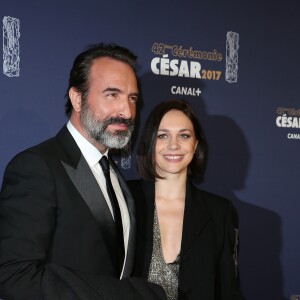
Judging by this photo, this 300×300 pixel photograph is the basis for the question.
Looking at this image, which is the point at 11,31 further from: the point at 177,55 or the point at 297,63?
the point at 297,63

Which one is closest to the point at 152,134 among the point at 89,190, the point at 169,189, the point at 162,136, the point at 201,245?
the point at 162,136

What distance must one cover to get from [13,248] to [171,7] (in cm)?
155

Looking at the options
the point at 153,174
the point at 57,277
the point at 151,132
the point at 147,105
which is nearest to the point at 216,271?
the point at 153,174

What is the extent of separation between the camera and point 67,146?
1545 mm

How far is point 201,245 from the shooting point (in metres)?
2.02

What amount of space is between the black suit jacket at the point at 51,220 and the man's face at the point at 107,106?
9 centimetres

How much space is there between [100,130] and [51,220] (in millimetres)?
377

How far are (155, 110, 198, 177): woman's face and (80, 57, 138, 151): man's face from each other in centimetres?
49

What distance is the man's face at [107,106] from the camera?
158 cm

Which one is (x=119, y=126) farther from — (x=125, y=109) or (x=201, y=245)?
(x=201, y=245)

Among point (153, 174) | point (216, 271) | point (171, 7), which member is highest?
point (171, 7)

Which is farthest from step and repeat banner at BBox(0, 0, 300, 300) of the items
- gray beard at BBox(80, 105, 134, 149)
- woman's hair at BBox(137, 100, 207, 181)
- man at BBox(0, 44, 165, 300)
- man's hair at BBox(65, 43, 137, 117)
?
gray beard at BBox(80, 105, 134, 149)

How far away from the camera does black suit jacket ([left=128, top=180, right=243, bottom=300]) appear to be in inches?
77.5

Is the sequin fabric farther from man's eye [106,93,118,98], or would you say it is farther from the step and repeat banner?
man's eye [106,93,118,98]
